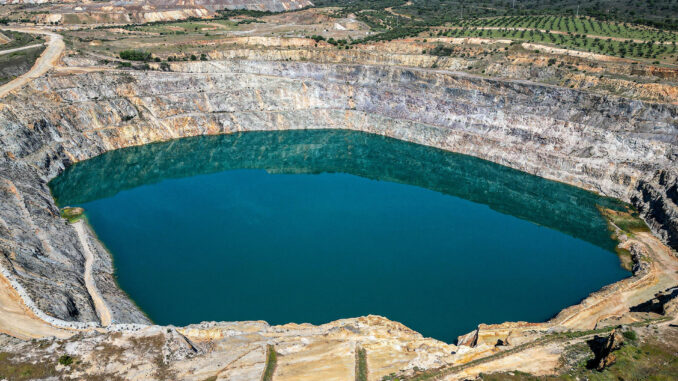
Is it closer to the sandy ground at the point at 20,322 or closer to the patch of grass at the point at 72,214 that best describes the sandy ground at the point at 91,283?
the patch of grass at the point at 72,214

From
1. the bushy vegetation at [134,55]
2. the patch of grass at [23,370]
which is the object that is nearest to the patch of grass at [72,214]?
the patch of grass at [23,370]

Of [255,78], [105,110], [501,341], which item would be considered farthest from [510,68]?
[105,110]

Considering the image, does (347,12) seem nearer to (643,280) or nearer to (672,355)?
(643,280)

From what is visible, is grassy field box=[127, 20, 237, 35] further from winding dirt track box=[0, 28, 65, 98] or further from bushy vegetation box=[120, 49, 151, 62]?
bushy vegetation box=[120, 49, 151, 62]

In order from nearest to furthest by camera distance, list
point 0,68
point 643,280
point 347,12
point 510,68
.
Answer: point 643,280
point 0,68
point 510,68
point 347,12

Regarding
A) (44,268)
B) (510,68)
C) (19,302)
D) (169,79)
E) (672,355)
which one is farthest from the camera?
(169,79)

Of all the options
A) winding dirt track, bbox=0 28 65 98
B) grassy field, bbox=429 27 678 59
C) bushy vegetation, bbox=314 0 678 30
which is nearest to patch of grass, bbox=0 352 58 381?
winding dirt track, bbox=0 28 65 98

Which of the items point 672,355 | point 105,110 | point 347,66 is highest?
point 347,66
